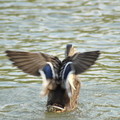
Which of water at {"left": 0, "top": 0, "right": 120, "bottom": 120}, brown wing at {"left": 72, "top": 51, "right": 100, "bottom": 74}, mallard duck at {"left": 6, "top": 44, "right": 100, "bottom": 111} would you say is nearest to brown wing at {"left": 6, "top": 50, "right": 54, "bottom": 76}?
mallard duck at {"left": 6, "top": 44, "right": 100, "bottom": 111}

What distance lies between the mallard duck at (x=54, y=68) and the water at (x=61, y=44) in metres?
0.45

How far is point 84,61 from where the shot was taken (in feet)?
27.1

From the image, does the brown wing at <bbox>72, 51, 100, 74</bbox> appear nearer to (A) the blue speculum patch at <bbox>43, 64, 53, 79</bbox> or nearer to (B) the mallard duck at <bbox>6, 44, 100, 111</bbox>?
(B) the mallard duck at <bbox>6, 44, 100, 111</bbox>

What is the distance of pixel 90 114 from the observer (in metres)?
9.24

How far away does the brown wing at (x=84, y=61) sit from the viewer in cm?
816

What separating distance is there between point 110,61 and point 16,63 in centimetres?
411

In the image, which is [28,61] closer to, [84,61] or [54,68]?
[54,68]

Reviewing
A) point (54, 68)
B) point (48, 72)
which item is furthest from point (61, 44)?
point (48, 72)

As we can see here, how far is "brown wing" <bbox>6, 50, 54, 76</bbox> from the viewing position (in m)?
8.52

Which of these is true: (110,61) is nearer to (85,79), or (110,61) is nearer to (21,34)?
(85,79)

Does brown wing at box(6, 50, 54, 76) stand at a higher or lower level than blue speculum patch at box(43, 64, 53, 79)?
higher

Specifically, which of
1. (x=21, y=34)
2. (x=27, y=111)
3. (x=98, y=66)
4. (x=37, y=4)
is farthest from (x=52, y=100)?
(x=37, y=4)

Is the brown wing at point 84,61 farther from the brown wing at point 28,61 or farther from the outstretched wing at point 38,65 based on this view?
the brown wing at point 28,61

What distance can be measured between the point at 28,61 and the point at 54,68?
461 millimetres
